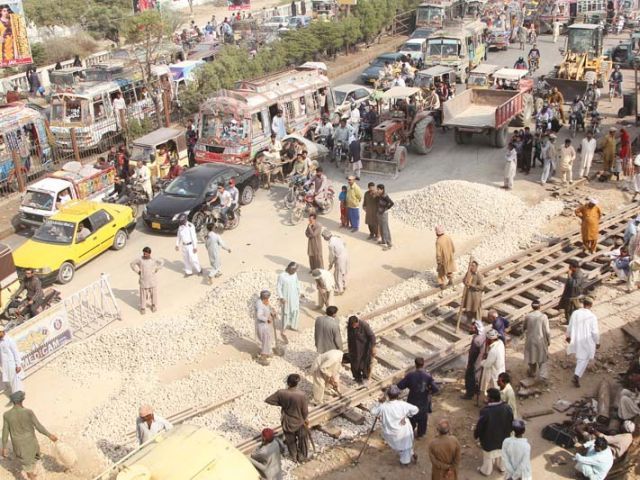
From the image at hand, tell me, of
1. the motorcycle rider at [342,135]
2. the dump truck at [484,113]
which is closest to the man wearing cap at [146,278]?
the motorcycle rider at [342,135]

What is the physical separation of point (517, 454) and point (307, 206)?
11020 mm

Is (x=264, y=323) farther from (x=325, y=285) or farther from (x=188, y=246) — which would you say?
(x=188, y=246)

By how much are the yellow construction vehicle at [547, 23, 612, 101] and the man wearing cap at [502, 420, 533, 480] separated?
20121 mm

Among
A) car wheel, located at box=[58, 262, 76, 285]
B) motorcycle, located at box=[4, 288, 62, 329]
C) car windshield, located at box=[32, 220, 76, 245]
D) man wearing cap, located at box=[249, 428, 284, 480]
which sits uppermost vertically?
car windshield, located at box=[32, 220, 76, 245]

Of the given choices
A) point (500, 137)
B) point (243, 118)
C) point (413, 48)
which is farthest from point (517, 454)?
point (413, 48)

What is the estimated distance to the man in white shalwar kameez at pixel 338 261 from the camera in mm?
15078

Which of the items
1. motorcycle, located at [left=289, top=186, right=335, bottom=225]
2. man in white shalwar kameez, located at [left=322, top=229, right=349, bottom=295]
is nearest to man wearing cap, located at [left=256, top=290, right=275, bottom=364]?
man in white shalwar kameez, located at [left=322, top=229, right=349, bottom=295]

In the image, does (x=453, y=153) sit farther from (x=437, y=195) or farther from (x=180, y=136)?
(x=180, y=136)

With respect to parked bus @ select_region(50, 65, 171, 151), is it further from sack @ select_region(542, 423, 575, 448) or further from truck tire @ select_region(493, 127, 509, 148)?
sack @ select_region(542, 423, 575, 448)

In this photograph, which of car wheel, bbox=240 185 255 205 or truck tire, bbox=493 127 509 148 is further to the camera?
truck tire, bbox=493 127 509 148

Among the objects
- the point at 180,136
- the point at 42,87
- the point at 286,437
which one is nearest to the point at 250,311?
the point at 286,437

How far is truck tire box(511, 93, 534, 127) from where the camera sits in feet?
83.4

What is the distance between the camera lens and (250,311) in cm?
1466

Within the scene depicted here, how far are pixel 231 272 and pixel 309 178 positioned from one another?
441 centimetres
